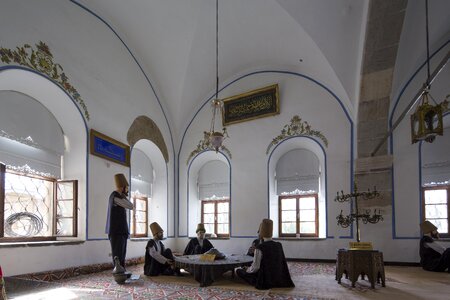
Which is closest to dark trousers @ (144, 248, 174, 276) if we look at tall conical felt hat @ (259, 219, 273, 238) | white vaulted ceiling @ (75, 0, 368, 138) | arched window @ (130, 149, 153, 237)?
tall conical felt hat @ (259, 219, 273, 238)

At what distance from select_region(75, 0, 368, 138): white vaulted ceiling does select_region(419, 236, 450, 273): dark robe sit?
286 centimetres

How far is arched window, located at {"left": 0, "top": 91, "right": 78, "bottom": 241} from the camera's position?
A: 4855 mm

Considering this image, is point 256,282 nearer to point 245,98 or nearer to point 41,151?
point 41,151

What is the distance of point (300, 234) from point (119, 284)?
4426mm

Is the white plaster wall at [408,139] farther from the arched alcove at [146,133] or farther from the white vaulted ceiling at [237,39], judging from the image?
the arched alcove at [146,133]

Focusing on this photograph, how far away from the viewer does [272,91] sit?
26.8 ft

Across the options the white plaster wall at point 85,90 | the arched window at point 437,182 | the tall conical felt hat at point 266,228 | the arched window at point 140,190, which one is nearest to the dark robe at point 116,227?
the white plaster wall at point 85,90

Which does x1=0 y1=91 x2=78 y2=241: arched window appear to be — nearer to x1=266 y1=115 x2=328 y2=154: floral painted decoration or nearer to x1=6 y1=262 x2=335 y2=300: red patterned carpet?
x1=6 y1=262 x2=335 y2=300: red patterned carpet

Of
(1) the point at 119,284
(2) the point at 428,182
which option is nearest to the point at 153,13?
(1) the point at 119,284

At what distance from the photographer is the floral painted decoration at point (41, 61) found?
4668mm

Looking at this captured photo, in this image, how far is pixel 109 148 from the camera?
21.5 ft

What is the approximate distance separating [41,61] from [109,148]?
1.96 meters

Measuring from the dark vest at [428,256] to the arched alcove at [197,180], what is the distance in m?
4.24

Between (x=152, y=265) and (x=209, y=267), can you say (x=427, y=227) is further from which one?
(x=152, y=265)
